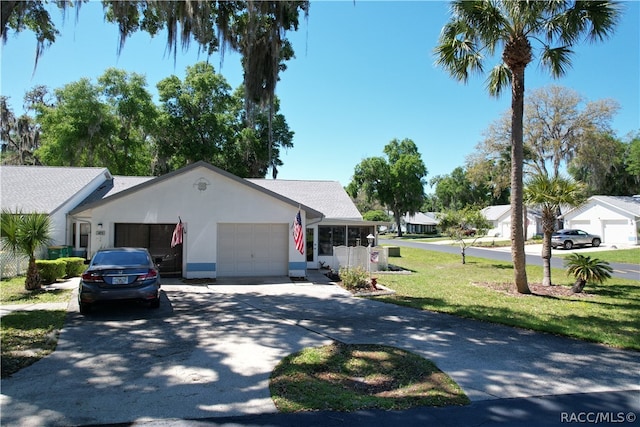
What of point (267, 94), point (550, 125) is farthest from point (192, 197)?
point (550, 125)

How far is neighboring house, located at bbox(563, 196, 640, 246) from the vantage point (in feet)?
113

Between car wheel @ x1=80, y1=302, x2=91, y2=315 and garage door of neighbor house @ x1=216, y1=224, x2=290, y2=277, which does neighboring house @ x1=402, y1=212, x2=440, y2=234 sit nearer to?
garage door of neighbor house @ x1=216, y1=224, x2=290, y2=277

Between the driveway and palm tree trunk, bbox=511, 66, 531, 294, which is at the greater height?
palm tree trunk, bbox=511, 66, 531, 294

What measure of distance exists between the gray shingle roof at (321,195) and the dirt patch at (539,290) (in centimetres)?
783

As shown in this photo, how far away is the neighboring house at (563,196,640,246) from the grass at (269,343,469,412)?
3447 cm

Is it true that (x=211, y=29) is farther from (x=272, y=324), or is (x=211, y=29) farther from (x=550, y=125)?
(x=550, y=125)

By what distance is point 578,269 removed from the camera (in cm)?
1341

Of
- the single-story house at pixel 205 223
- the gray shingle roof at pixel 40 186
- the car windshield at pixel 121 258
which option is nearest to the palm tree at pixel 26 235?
the single-story house at pixel 205 223

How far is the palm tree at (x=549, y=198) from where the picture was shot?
1411cm

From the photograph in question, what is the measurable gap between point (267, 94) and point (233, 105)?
29484 millimetres

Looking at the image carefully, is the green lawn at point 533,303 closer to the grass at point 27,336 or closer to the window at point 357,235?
the window at point 357,235

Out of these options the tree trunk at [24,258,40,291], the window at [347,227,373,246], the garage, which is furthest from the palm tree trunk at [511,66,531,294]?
the garage

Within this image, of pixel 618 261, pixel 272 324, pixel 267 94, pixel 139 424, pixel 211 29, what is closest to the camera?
pixel 139 424

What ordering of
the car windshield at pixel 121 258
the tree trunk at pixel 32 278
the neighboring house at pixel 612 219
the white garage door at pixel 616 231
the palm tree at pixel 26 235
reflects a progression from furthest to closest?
the white garage door at pixel 616 231 < the neighboring house at pixel 612 219 < the tree trunk at pixel 32 278 < the palm tree at pixel 26 235 < the car windshield at pixel 121 258
